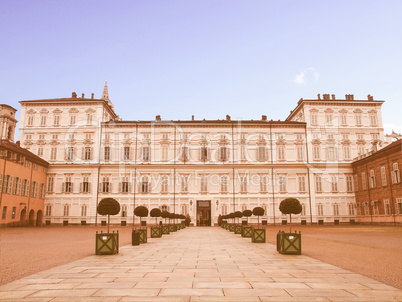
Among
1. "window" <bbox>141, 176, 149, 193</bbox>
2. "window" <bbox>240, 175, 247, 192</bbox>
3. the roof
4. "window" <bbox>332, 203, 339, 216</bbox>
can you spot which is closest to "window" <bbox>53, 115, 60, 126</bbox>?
the roof

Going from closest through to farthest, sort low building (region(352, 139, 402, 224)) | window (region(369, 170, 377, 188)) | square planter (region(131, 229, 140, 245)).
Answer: square planter (region(131, 229, 140, 245)) < low building (region(352, 139, 402, 224)) < window (region(369, 170, 377, 188))

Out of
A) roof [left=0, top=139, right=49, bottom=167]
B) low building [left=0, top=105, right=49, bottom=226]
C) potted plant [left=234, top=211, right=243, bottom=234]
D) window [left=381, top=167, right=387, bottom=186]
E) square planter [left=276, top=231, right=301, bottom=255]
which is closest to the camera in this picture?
square planter [left=276, top=231, right=301, bottom=255]

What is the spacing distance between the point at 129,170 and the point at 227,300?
44.0m

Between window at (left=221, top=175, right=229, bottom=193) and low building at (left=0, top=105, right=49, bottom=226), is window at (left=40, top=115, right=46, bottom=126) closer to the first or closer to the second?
low building at (left=0, top=105, right=49, bottom=226)

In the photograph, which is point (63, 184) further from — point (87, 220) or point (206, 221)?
point (206, 221)

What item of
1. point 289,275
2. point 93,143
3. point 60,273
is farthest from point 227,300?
point 93,143

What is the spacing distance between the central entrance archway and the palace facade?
0.14 metres

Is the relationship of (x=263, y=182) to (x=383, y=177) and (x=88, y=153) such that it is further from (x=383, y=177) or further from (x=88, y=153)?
(x=88, y=153)

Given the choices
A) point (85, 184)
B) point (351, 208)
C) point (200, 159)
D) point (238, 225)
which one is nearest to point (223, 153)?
point (200, 159)

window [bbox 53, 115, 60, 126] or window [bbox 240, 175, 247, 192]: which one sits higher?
Answer: window [bbox 53, 115, 60, 126]

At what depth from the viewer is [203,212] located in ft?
159

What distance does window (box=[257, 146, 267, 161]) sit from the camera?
49.4 m

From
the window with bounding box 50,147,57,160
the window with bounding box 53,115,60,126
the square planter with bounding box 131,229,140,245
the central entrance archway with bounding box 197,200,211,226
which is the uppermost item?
the window with bounding box 53,115,60,126

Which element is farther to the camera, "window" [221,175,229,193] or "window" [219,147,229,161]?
"window" [219,147,229,161]
